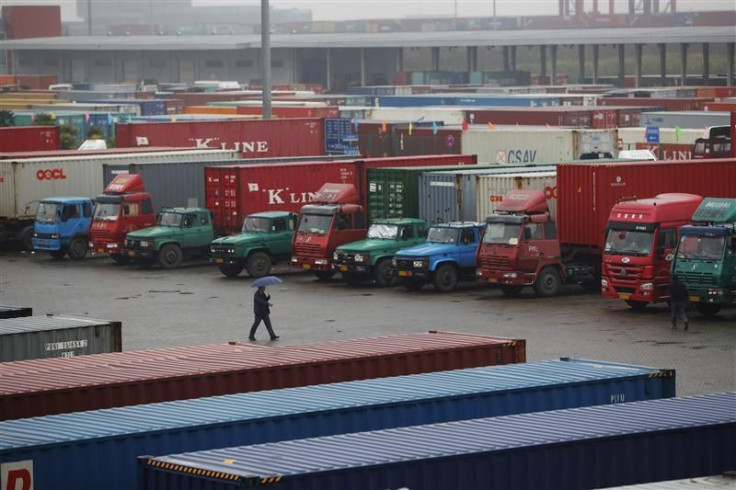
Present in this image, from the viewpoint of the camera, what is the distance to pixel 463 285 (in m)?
38.6

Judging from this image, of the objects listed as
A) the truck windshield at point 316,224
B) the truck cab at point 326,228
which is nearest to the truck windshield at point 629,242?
the truck cab at point 326,228

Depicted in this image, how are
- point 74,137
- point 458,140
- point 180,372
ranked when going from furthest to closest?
1. point 74,137
2. point 458,140
3. point 180,372

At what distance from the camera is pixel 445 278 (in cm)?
3694

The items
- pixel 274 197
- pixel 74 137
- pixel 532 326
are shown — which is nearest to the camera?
pixel 532 326

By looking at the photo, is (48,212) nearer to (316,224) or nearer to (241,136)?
(316,224)

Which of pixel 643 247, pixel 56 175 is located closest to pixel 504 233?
pixel 643 247

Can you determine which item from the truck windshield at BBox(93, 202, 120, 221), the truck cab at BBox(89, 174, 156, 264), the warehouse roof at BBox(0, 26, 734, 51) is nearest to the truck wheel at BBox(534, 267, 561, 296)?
the truck cab at BBox(89, 174, 156, 264)

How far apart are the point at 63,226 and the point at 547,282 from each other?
16793mm

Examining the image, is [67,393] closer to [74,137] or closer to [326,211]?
[326,211]

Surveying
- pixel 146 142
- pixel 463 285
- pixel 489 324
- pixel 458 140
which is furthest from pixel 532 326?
pixel 146 142

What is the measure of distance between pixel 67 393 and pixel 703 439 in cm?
745

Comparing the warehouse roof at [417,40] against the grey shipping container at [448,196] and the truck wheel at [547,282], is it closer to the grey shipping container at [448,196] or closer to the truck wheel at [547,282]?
the grey shipping container at [448,196]

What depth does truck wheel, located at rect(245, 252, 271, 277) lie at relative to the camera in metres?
40.5

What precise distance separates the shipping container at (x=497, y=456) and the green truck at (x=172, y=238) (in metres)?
28.4
